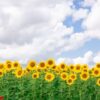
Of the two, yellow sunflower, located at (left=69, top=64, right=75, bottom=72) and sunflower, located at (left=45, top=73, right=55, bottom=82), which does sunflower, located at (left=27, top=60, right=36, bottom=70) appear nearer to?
sunflower, located at (left=45, top=73, right=55, bottom=82)

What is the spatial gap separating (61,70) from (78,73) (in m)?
0.48

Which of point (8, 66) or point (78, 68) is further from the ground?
point (8, 66)

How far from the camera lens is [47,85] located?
380 inches

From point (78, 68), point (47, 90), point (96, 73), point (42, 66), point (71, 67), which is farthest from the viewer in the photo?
point (71, 67)

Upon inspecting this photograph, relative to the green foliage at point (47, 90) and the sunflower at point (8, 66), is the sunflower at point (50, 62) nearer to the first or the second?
→ the green foliage at point (47, 90)

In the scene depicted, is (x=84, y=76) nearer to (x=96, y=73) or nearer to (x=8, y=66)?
(x=96, y=73)

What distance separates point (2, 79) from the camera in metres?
10.2

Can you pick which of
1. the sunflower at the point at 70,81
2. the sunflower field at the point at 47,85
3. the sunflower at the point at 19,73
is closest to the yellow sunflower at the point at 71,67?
the sunflower field at the point at 47,85

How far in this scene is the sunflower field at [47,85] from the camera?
966cm

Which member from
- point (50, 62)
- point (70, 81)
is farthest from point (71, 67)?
point (70, 81)

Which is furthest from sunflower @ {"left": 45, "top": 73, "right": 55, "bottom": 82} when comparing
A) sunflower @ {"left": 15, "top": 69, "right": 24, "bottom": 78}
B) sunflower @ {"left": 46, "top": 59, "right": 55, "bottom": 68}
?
sunflower @ {"left": 46, "top": 59, "right": 55, "bottom": 68}

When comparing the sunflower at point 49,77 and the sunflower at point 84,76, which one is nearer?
the sunflower at point 49,77

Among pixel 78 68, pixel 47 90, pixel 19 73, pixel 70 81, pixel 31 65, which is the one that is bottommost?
pixel 47 90

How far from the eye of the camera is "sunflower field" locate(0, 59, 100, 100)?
380 inches
